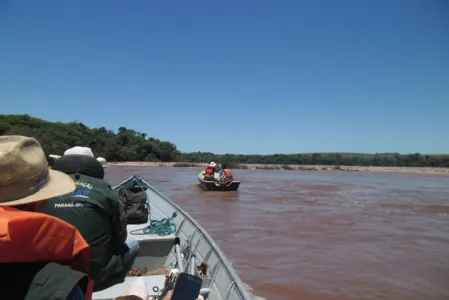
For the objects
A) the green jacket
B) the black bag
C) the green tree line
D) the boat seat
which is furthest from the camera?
the green tree line

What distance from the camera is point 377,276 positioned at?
22.1 ft

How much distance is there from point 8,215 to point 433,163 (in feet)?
270

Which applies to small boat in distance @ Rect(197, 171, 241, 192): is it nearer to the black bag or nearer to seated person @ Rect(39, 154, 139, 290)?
the black bag

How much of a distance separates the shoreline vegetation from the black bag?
30.3m

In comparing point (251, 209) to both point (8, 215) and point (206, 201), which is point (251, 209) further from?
point (8, 215)

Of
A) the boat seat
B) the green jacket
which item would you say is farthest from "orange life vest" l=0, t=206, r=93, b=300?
the boat seat

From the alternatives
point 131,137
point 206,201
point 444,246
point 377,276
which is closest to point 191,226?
point 377,276

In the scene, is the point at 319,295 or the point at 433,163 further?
the point at 433,163

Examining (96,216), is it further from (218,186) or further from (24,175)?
(218,186)

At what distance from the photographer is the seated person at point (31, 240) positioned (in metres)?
1.08

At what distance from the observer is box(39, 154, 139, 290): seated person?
2.23 m

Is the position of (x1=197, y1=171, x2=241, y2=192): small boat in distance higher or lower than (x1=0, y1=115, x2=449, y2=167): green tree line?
lower

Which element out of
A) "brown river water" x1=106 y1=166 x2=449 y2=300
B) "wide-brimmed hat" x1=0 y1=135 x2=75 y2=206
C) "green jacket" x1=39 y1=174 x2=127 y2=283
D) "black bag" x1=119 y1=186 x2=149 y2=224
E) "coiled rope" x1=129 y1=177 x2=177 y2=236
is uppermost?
"wide-brimmed hat" x1=0 y1=135 x2=75 y2=206

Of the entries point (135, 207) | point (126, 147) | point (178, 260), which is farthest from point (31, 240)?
point (126, 147)
